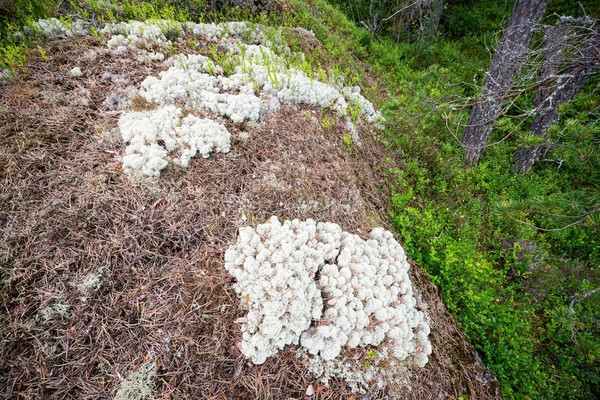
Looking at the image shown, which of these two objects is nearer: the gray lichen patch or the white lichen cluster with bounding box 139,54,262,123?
the gray lichen patch

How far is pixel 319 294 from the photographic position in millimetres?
2246

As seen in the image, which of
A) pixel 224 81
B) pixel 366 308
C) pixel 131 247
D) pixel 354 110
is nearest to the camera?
pixel 366 308

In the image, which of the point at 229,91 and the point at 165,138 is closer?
the point at 165,138

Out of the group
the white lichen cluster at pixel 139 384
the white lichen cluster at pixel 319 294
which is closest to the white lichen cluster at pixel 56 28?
the white lichen cluster at pixel 319 294

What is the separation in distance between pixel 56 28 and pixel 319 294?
4.97m

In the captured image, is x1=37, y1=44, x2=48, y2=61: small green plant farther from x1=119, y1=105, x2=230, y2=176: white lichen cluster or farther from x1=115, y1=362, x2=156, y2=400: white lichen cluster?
x1=115, y1=362, x2=156, y2=400: white lichen cluster

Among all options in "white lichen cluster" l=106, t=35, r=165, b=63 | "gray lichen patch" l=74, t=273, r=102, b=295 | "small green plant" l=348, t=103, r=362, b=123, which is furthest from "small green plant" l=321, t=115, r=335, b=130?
"gray lichen patch" l=74, t=273, r=102, b=295

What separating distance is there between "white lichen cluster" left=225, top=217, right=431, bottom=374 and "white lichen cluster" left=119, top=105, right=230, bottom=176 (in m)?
1.13

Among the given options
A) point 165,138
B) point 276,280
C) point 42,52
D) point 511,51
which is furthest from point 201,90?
point 511,51

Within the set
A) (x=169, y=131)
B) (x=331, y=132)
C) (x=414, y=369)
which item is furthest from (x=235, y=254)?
(x=331, y=132)

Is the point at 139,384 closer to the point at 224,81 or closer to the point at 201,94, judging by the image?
the point at 201,94

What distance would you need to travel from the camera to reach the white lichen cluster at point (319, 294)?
2.12 meters

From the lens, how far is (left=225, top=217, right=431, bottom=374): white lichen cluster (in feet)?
6.95

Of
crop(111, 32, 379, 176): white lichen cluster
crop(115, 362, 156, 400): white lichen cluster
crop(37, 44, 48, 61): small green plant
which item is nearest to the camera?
crop(115, 362, 156, 400): white lichen cluster
